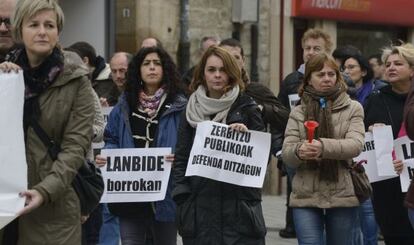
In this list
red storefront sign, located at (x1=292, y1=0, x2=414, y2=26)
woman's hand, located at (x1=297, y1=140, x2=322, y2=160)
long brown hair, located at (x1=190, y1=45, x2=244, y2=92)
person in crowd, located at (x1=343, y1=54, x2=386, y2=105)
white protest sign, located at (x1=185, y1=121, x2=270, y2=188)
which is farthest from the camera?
red storefront sign, located at (x1=292, y1=0, x2=414, y2=26)

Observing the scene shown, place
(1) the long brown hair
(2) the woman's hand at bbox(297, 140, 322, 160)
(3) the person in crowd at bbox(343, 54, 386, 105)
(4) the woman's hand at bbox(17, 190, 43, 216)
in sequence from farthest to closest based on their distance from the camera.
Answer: (3) the person in crowd at bbox(343, 54, 386, 105), (2) the woman's hand at bbox(297, 140, 322, 160), (1) the long brown hair, (4) the woman's hand at bbox(17, 190, 43, 216)

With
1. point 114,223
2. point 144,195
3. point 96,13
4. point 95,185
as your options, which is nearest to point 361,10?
point 96,13

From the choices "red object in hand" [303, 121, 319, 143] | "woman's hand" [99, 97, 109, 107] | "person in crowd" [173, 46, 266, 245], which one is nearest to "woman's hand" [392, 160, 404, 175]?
"red object in hand" [303, 121, 319, 143]

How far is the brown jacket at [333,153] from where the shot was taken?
6.97m

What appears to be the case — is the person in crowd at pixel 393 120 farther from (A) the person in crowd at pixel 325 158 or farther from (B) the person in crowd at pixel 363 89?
(B) the person in crowd at pixel 363 89

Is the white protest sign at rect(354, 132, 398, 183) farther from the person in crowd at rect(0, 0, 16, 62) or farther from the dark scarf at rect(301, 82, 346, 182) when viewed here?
the person in crowd at rect(0, 0, 16, 62)

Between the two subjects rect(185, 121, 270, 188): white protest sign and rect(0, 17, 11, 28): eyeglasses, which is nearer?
rect(0, 17, 11, 28): eyeglasses

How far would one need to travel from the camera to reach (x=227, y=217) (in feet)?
21.0

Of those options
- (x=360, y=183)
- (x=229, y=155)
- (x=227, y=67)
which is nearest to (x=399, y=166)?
(x=360, y=183)

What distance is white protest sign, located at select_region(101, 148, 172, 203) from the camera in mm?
7363

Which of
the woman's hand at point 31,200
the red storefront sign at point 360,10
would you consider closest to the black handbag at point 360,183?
the woman's hand at point 31,200

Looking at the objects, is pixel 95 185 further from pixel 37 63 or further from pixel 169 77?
pixel 169 77

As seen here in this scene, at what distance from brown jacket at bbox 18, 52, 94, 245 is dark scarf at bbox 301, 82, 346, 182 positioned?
2.51m

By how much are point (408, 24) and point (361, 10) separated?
4.38 feet
